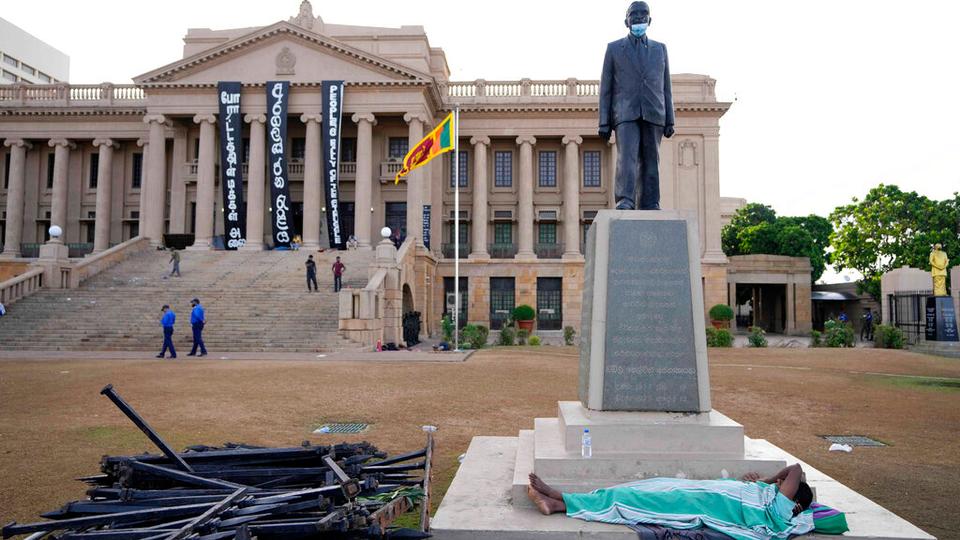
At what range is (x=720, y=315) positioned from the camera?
123 ft

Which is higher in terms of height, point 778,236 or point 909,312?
point 778,236

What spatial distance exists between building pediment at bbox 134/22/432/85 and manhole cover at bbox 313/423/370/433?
29653 millimetres

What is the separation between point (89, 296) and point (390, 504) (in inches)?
1080

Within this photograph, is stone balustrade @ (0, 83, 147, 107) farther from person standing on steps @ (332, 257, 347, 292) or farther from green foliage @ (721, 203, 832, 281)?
green foliage @ (721, 203, 832, 281)

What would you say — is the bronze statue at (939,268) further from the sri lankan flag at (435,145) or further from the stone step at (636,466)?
the stone step at (636,466)

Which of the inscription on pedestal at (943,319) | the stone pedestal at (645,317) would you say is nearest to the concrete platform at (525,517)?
the stone pedestal at (645,317)

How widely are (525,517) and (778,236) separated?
58.9 metres

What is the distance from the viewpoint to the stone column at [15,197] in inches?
1681

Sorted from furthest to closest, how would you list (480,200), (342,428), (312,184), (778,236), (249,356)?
(778,236) < (480,200) < (312,184) < (249,356) < (342,428)

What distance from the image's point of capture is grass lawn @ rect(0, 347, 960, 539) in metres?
7.00

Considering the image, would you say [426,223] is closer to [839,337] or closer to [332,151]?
[332,151]

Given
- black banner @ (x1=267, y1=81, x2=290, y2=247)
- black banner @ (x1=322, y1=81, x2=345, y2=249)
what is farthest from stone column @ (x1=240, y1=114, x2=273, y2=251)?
black banner @ (x1=322, y1=81, x2=345, y2=249)

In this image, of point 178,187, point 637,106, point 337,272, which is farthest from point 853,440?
point 178,187

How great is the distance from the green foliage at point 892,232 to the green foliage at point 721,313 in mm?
15092
